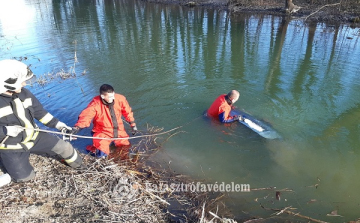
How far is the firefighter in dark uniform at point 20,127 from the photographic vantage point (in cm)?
323

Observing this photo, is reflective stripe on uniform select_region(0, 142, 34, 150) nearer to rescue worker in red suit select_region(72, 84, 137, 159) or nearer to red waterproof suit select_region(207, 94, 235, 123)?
Answer: rescue worker in red suit select_region(72, 84, 137, 159)

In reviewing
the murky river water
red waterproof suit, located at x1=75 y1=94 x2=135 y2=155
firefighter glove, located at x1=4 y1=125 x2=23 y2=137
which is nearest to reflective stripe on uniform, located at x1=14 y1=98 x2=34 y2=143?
firefighter glove, located at x1=4 y1=125 x2=23 y2=137

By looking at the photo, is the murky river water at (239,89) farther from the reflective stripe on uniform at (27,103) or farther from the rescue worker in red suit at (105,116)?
the reflective stripe on uniform at (27,103)

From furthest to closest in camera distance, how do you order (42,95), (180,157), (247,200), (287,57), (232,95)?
(287,57) → (42,95) → (232,95) → (180,157) → (247,200)

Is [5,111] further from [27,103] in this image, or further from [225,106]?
[225,106]

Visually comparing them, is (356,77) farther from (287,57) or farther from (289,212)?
(289,212)

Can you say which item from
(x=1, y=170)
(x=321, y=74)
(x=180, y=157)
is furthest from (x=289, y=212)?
(x=321, y=74)

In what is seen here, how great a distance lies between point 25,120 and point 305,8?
22273 mm

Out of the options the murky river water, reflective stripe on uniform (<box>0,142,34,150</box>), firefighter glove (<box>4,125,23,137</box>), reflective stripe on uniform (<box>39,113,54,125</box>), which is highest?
firefighter glove (<box>4,125,23,137</box>)

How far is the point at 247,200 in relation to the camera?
4.45m

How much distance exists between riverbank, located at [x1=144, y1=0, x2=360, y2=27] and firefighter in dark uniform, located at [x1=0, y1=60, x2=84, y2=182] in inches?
704

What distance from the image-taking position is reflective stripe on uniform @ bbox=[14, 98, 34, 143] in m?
3.44

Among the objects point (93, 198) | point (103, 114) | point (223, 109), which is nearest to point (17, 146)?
point (93, 198)

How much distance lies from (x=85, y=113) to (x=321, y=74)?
8.34 m
